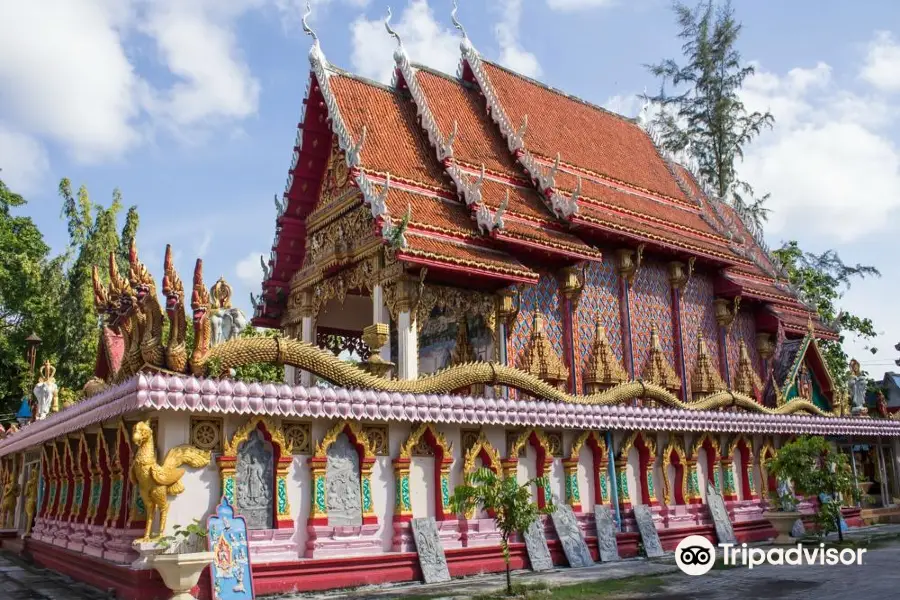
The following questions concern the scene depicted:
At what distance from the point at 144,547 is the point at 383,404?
Result: 300cm

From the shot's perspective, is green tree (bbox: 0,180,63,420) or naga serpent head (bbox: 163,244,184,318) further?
green tree (bbox: 0,180,63,420)

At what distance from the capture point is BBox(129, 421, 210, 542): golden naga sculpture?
7926 millimetres

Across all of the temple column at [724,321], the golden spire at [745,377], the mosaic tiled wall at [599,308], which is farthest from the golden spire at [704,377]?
the mosaic tiled wall at [599,308]

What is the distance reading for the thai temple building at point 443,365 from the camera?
876 centimetres

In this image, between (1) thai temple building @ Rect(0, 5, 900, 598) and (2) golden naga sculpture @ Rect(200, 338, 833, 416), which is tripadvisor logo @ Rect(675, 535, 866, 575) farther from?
(2) golden naga sculpture @ Rect(200, 338, 833, 416)

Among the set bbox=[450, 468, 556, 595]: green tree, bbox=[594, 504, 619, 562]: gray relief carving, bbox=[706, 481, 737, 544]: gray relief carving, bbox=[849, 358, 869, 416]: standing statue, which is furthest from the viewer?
bbox=[849, 358, 869, 416]: standing statue

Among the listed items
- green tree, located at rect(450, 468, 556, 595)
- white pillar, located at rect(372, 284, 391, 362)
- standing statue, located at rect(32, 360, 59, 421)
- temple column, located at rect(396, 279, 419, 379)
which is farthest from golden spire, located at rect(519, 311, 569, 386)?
standing statue, located at rect(32, 360, 59, 421)

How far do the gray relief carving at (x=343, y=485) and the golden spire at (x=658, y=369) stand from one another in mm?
8710

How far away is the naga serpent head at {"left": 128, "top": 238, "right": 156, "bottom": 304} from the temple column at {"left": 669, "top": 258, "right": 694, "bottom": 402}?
1223cm

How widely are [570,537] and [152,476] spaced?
584cm

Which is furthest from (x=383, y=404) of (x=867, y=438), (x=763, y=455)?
(x=867, y=438)

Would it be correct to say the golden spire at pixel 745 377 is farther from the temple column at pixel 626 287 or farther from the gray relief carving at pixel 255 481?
the gray relief carving at pixel 255 481

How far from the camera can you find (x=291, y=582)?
8703 millimetres

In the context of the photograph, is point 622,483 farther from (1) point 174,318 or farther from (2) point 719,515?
(1) point 174,318
